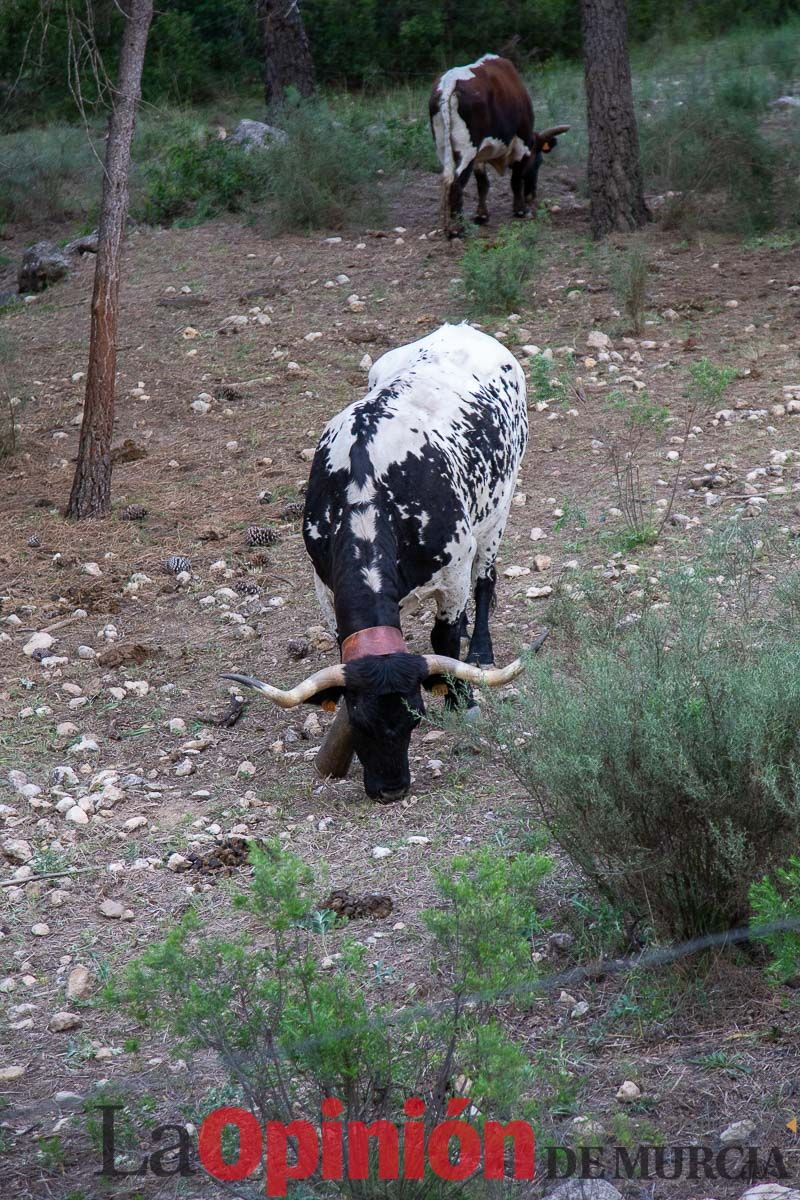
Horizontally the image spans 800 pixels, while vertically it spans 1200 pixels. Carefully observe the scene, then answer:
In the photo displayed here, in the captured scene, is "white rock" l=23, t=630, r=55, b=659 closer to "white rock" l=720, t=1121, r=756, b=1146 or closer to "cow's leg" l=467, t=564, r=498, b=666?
"cow's leg" l=467, t=564, r=498, b=666

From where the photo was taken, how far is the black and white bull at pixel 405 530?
5.51 meters

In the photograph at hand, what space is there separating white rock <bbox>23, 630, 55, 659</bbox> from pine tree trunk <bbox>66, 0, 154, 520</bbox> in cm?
183

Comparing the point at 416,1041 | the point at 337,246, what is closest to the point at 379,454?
the point at 416,1041

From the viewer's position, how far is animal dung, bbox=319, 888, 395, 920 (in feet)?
15.6

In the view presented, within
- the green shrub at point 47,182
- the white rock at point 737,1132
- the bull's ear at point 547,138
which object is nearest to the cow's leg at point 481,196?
the bull's ear at point 547,138

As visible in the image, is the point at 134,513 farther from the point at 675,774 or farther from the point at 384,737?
the point at 675,774

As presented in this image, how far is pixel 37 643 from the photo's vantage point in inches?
296

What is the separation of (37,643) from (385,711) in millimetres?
2895

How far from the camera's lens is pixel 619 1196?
10.7ft

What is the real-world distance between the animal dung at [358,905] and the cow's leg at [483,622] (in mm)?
2158

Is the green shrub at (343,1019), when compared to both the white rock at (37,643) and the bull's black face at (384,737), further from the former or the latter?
the white rock at (37,643)

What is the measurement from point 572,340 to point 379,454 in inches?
216

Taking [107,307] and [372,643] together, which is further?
[107,307]

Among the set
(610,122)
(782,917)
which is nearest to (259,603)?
(782,917)
